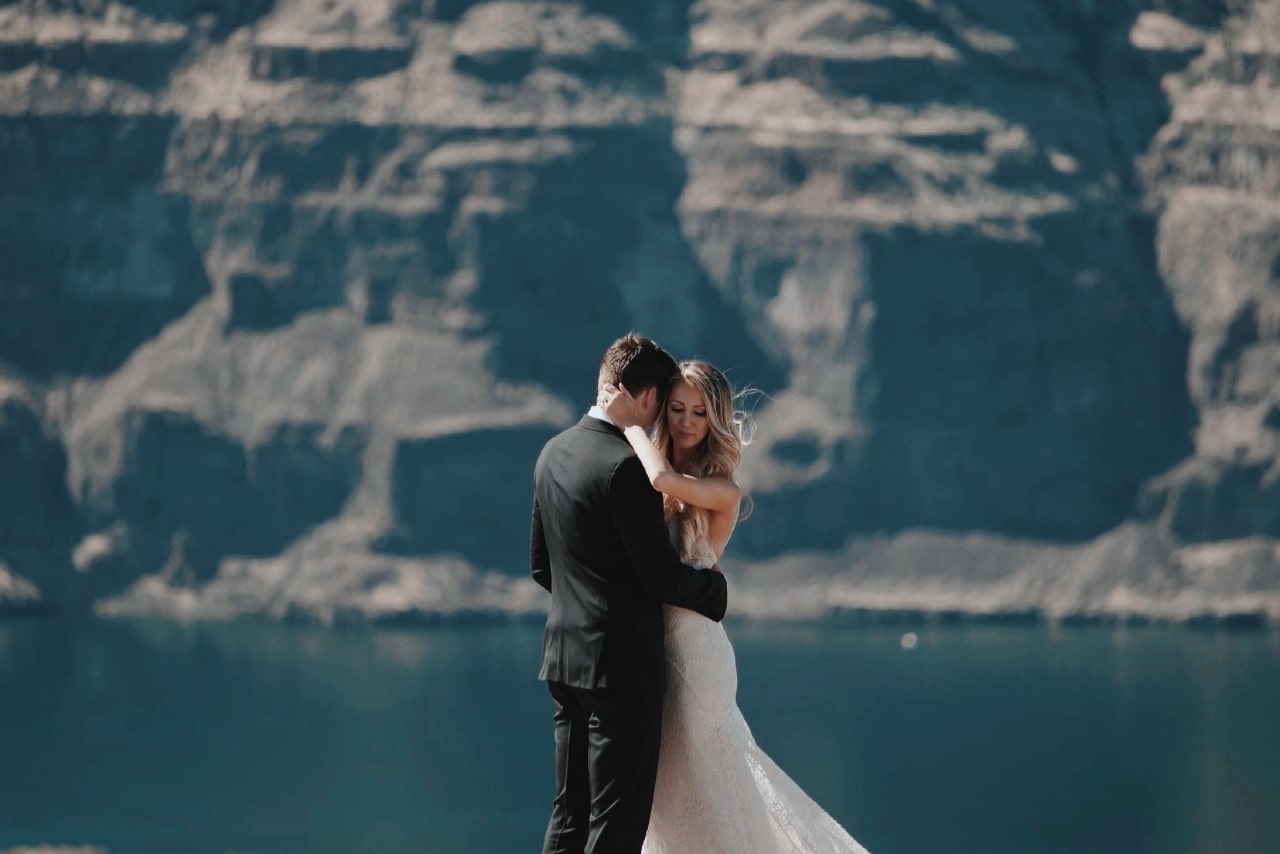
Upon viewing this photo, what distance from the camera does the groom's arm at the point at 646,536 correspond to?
9352 millimetres

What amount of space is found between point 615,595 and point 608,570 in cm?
9

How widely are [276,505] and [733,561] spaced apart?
784 inches

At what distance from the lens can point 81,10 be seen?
12069 centimetres

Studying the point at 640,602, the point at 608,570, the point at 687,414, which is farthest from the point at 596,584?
the point at 687,414

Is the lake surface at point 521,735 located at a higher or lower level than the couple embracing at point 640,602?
lower

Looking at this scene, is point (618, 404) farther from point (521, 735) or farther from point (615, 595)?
point (521, 735)

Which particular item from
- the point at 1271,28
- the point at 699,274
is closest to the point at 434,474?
the point at 699,274

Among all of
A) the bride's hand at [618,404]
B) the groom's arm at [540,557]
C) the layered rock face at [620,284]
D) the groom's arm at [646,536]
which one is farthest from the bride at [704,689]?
the layered rock face at [620,284]

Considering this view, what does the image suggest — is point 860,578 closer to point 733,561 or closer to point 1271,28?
point 733,561

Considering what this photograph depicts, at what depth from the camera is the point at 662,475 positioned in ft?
31.2

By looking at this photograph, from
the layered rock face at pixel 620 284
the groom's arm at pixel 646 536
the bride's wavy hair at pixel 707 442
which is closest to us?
the groom's arm at pixel 646 536

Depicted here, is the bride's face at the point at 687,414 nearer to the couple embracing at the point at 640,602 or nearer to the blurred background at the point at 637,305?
the couple embracing at the point at 640,602

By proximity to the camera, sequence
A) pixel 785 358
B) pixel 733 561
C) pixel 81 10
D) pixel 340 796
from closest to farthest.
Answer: pixel 340 796 < pixel 733 561 < pixel 785 358 < pixel 81 10

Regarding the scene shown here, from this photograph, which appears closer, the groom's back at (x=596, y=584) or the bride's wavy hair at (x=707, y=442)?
the groom's back at (x=596, y=584)
